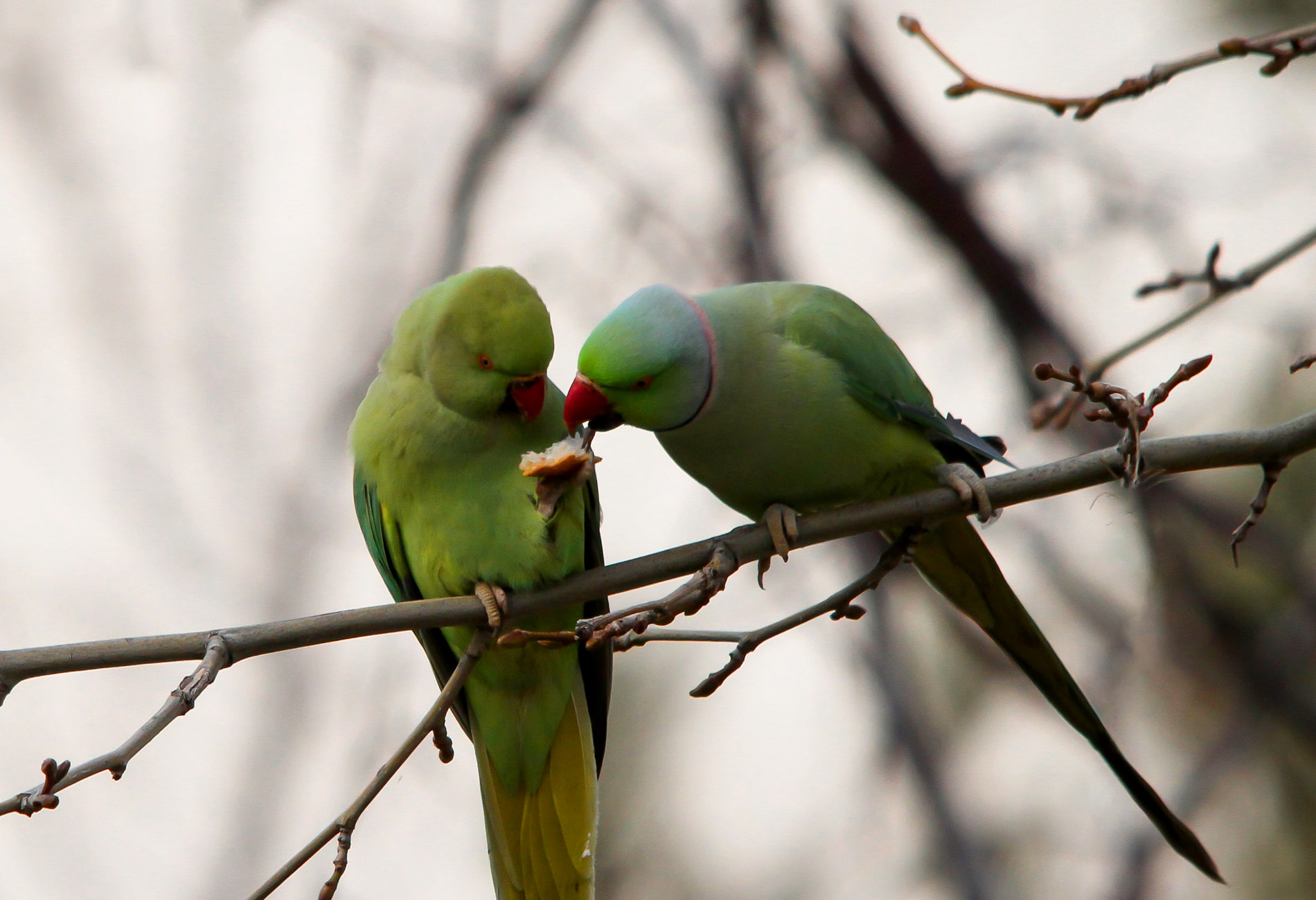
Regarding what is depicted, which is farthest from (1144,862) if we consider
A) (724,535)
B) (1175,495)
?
(724,535)

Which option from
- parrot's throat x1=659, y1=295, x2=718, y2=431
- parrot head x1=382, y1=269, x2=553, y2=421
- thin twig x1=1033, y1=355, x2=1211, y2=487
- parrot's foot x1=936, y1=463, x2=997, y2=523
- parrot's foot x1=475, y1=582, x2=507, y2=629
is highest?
parrot head x1=382, y1=269, x2=553, y2=421

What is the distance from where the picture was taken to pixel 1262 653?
4.93m

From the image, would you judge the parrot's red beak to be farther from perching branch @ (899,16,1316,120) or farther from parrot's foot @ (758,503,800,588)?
perching branch @ (899,16,1316,120)

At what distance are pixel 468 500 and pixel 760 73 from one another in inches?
135

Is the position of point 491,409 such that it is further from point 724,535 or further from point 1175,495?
point 1175,495

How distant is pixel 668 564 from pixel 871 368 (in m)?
0.92

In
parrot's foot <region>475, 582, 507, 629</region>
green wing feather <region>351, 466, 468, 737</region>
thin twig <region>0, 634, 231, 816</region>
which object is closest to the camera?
thin twig <region>0, 634, 231, 816</region>

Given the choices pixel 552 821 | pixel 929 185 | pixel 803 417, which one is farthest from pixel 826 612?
pixel 929 185

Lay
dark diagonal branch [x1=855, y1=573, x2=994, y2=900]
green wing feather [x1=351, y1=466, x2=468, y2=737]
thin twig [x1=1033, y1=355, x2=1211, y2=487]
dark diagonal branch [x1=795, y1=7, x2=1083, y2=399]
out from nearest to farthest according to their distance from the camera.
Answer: thin twig [x1=1033, y1=355, x2=1211, y2=487], green wing feather [x1=351, y1=466, x2=468, y2=737], dark diagonal branch [x1=795, y1=7, x2=1083, y2=399], dark diagonal branch [x1=855, y1=573, x2=994, y2=900]

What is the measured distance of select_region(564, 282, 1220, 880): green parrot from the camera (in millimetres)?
2898

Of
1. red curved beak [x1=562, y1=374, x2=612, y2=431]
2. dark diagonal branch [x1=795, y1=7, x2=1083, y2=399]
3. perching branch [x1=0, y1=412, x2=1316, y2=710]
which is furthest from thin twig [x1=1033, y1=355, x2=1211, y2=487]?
dark diagonal branch [x1=795, y1=7, x2=1083, y2=399]

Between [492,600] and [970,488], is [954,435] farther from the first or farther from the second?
[492,600]

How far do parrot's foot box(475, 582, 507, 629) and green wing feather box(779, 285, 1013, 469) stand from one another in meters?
1.03

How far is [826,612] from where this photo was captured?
2.74m
